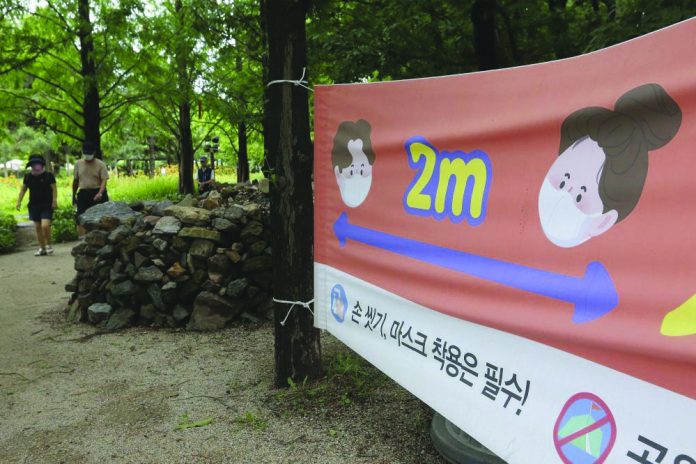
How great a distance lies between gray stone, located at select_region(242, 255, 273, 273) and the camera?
17.7 feet

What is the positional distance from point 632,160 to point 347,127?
1.74m

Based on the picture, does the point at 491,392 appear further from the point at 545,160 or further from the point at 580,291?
the point at 545,160

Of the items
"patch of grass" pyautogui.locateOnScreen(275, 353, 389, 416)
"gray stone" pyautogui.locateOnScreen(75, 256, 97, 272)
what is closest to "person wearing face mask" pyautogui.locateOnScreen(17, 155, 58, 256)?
"gray stone" pyautogui.locateOnScreen(75, 256, 97, 272)

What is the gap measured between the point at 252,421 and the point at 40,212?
294 inches

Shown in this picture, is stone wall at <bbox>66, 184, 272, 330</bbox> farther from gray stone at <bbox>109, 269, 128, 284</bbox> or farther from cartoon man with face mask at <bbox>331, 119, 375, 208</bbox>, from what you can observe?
cartoon man with face mask at <bbox>331, 119, 375, 208</bbox>

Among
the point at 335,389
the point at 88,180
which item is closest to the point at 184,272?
the point at 335,389

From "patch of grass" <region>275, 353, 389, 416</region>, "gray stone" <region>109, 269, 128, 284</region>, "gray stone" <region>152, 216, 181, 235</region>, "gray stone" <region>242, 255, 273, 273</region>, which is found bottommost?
"patch of grass" <region>275, 353, 389, 416</region>

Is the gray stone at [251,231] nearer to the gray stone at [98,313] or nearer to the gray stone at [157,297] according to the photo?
the gray stone at [157,297]

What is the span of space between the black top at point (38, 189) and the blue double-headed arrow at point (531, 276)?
8179 millimetres

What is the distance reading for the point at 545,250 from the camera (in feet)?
6.15

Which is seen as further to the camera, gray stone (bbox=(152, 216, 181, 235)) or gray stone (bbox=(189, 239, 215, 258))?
gray stone (bbox=(152, 216, 181, 235))

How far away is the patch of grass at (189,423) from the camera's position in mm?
3289

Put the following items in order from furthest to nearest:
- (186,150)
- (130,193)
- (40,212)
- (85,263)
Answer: (130,193) → (186,150) → (40,212) → (85,263)

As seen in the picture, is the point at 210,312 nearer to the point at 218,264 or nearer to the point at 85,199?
the point at 218,264
